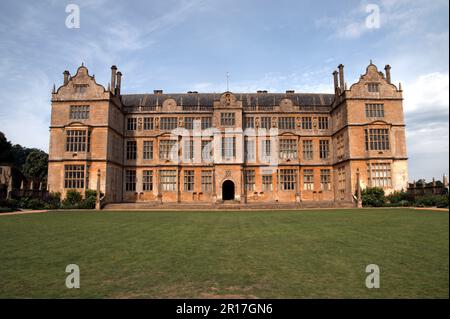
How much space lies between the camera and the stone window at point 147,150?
36.3 meters

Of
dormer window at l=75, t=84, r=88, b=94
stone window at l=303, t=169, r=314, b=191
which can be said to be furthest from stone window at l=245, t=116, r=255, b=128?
dormer window at l=75, t=84, r=88, b=94

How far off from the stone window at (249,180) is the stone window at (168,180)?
27.1 ft

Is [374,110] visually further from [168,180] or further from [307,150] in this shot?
Result: [168,180]

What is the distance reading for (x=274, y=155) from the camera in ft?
116

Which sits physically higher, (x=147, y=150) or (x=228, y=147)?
(x=147, y=150)

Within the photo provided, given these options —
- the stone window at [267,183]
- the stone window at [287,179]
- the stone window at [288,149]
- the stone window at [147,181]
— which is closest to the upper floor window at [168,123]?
the stone window at [147,181]

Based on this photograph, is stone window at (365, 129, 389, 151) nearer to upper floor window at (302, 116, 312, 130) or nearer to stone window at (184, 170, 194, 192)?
upper floor window at (302, 116, 312, 130)

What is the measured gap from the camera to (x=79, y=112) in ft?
105

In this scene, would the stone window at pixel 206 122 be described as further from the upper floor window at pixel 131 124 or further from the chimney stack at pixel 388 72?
the chimney stack at pixel 388 72

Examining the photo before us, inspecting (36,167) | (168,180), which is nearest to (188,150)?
(168,180)

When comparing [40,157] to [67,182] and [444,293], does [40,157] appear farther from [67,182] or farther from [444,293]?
[444,293]

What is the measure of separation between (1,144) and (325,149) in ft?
157

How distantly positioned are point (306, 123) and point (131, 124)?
21.3 m
